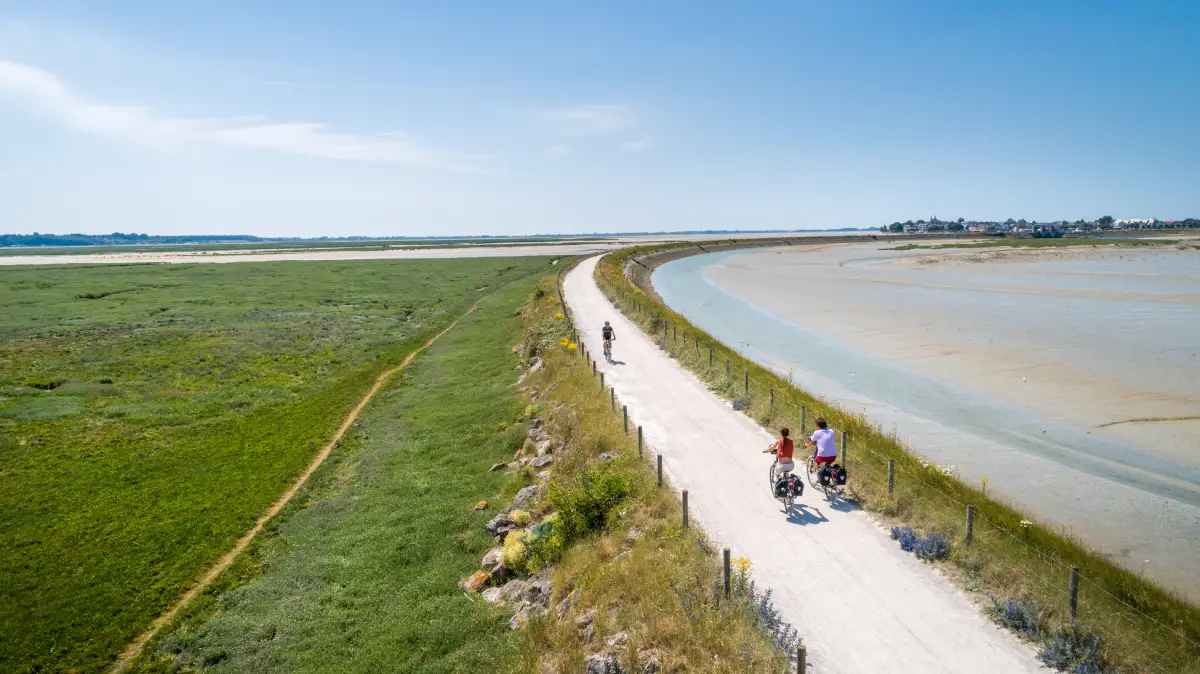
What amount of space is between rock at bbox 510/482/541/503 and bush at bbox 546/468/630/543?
2.56 m

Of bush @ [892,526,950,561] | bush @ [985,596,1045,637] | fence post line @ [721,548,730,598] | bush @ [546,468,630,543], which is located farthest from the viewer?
bush @ [546,468,630,543]

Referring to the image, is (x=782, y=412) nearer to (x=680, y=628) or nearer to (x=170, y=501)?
(x=680, y=628)

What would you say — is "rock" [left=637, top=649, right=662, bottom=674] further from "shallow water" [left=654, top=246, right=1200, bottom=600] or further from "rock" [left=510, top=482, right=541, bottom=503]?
"shallow water" [left=654, top=246, right=1200, bottom=600]

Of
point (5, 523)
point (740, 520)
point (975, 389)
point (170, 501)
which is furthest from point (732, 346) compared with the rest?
point (5, 523)

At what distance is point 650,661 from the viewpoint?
31.2 feet

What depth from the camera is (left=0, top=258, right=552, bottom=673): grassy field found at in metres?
15.3

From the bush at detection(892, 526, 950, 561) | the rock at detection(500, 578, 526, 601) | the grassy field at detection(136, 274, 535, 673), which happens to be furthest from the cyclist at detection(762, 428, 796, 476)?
the grassy field at detection(136, 274, 535, 673)

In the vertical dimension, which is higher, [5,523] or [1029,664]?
[1029,664]

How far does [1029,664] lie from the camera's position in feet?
29.9

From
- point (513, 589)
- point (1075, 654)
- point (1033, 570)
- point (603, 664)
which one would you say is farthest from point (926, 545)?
point (513, 589)

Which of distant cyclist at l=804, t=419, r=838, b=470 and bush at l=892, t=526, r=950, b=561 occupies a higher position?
distant cyclist at l=804, t=419, r=838, b=470

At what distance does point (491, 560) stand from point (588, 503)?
9.74 ft

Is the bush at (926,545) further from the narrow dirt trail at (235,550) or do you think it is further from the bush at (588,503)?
the narrow dirt trail at (235,550)

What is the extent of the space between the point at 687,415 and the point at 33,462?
25511 millimetres
